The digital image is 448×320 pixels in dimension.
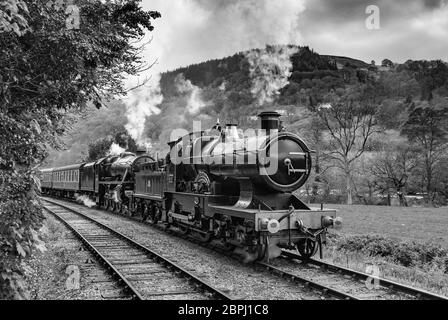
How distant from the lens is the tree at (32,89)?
538 cm

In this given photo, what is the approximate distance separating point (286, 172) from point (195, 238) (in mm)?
4636

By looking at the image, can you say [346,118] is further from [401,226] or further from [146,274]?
[146,274]

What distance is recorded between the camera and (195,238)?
528 inches

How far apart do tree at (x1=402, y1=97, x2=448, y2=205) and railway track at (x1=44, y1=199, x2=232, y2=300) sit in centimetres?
2659

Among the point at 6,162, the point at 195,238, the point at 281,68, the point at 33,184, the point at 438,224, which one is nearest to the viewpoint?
the point at 6,162

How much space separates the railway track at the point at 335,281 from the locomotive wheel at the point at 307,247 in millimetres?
174

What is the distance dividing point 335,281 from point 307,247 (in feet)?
6.78

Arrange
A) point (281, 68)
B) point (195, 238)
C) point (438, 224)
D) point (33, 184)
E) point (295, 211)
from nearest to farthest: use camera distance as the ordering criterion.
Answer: point (33, 184), point (295, 211), point (195, 238), point (438, 224), point (281, 68)

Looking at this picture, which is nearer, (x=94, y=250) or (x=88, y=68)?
(x=88, y=68)

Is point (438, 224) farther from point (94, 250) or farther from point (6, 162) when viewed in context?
point (6, 162)

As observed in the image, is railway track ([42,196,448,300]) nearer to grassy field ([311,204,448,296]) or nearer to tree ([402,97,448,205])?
grassy field ([311,204,448,296])

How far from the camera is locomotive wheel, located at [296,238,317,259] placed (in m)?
Answer: 10.2

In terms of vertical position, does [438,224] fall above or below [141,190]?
below
